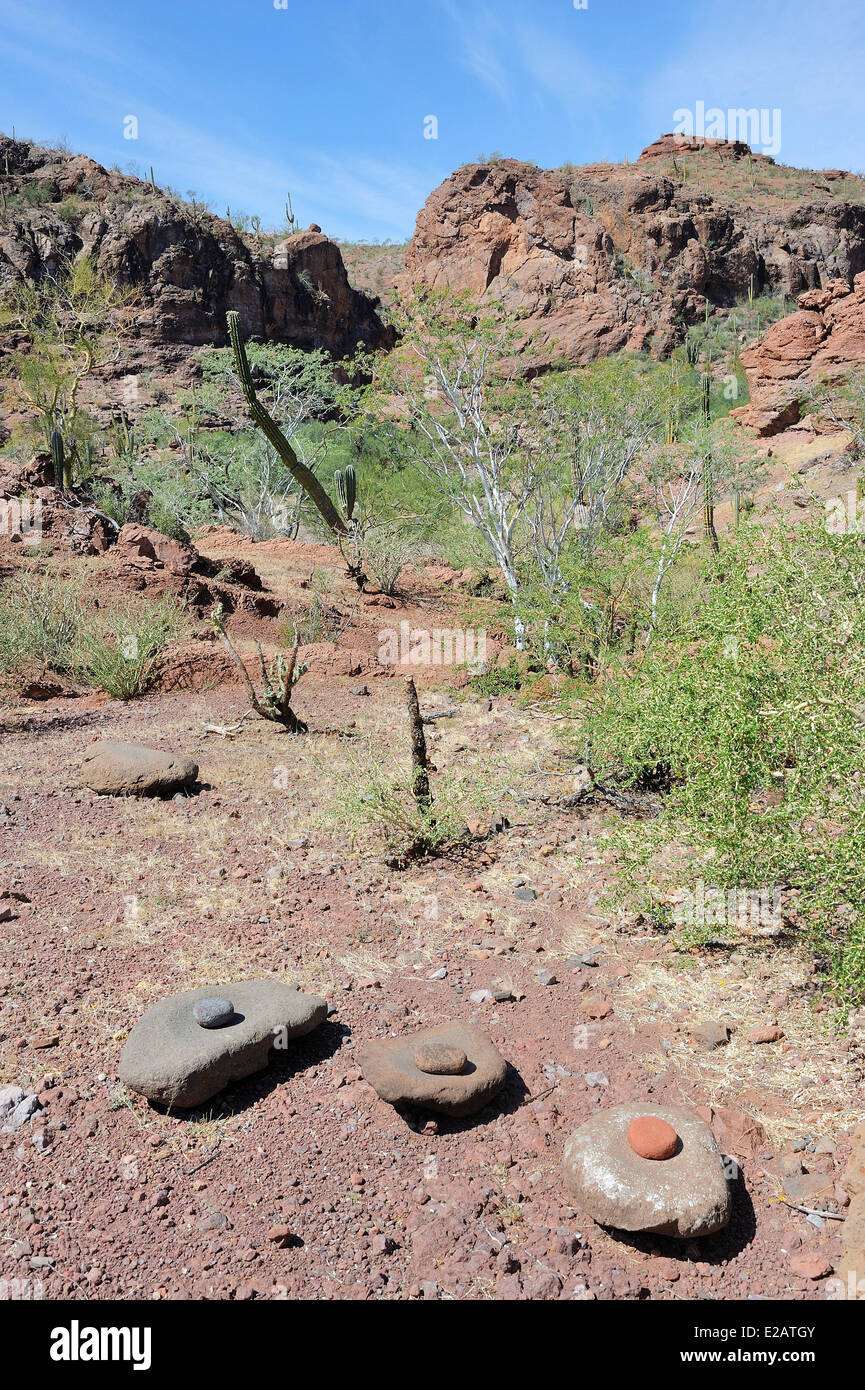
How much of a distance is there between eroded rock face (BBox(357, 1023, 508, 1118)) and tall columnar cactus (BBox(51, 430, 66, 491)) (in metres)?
13.9

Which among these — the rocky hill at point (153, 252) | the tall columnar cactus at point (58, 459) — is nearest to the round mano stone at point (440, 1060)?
the tall columnar cactus at point (58, 459)

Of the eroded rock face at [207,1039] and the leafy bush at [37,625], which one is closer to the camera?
the eroded rock face at [207,1039]

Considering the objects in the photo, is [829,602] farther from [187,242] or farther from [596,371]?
[187,242]

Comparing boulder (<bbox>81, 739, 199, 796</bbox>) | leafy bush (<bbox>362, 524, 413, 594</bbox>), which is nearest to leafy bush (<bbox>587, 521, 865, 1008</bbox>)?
boulder (<bbox>81, 739, 199, 796</bbox>)

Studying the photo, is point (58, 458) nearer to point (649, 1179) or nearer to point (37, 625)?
point (37, 625)

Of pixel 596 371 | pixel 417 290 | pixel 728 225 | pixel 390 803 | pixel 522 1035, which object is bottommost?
pixel 522 1035

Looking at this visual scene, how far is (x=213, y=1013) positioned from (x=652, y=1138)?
1.54 metres

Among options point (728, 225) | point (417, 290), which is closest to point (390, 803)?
point (417, 290)

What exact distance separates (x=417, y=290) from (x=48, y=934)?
26.6 feet

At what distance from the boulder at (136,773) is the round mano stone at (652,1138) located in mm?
4032

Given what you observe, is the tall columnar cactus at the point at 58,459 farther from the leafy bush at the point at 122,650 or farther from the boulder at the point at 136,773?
the boulder at the point at 136,773

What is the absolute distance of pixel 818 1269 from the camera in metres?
2.20

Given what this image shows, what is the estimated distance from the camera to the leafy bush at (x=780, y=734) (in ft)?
9.82

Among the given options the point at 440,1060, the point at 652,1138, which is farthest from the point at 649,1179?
the point at 440,1060
